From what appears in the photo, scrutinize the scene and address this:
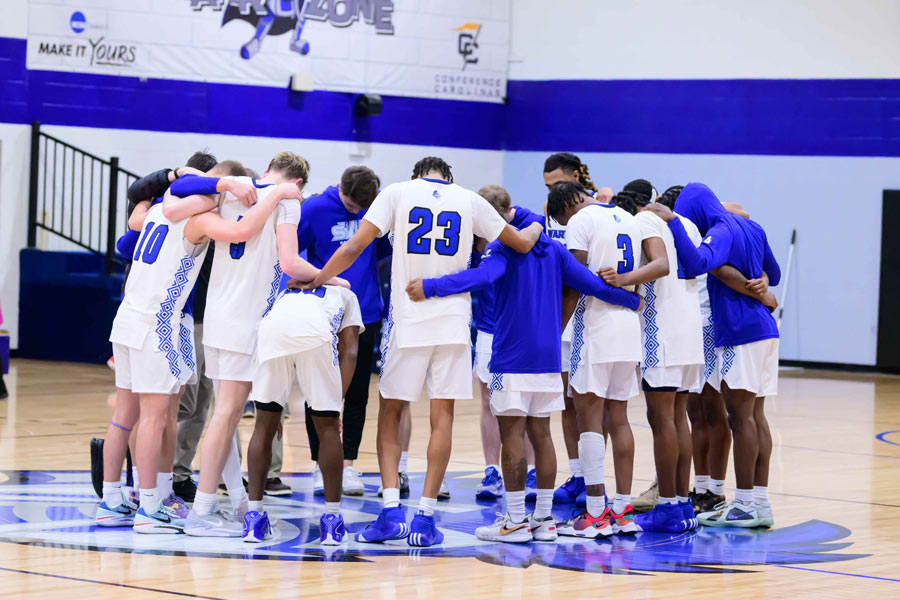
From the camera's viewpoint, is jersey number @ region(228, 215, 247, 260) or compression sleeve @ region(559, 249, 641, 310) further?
compression sleeve @ region(559, 249, 641, 310)

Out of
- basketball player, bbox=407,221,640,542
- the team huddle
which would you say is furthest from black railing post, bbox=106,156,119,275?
basketball player, bbox=407,221,640,542

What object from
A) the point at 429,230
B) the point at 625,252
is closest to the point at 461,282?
the point at 429,230

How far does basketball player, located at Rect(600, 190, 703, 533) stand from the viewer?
6.27 meters

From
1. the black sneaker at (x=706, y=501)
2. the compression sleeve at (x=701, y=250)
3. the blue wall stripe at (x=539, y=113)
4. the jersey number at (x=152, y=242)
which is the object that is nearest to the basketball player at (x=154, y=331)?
the jersey number at (x=152, y=242)

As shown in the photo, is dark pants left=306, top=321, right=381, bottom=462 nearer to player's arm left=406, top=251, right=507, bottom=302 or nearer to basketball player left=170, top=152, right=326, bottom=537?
basketball player left=170, top=152, right=326, bottom=537

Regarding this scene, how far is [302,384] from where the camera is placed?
572 cm

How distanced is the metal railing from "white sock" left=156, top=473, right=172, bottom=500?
8249 millimetres

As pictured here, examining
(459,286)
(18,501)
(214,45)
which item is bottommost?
(18,501)

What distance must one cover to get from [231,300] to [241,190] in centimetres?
49

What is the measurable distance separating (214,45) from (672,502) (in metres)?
10.5

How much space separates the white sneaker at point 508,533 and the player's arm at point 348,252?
1391 mm

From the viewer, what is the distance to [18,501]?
6.62m

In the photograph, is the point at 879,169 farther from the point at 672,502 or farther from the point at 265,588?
the point at 265,588

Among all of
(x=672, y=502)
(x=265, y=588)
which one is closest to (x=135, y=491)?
(x=265, y=588)
